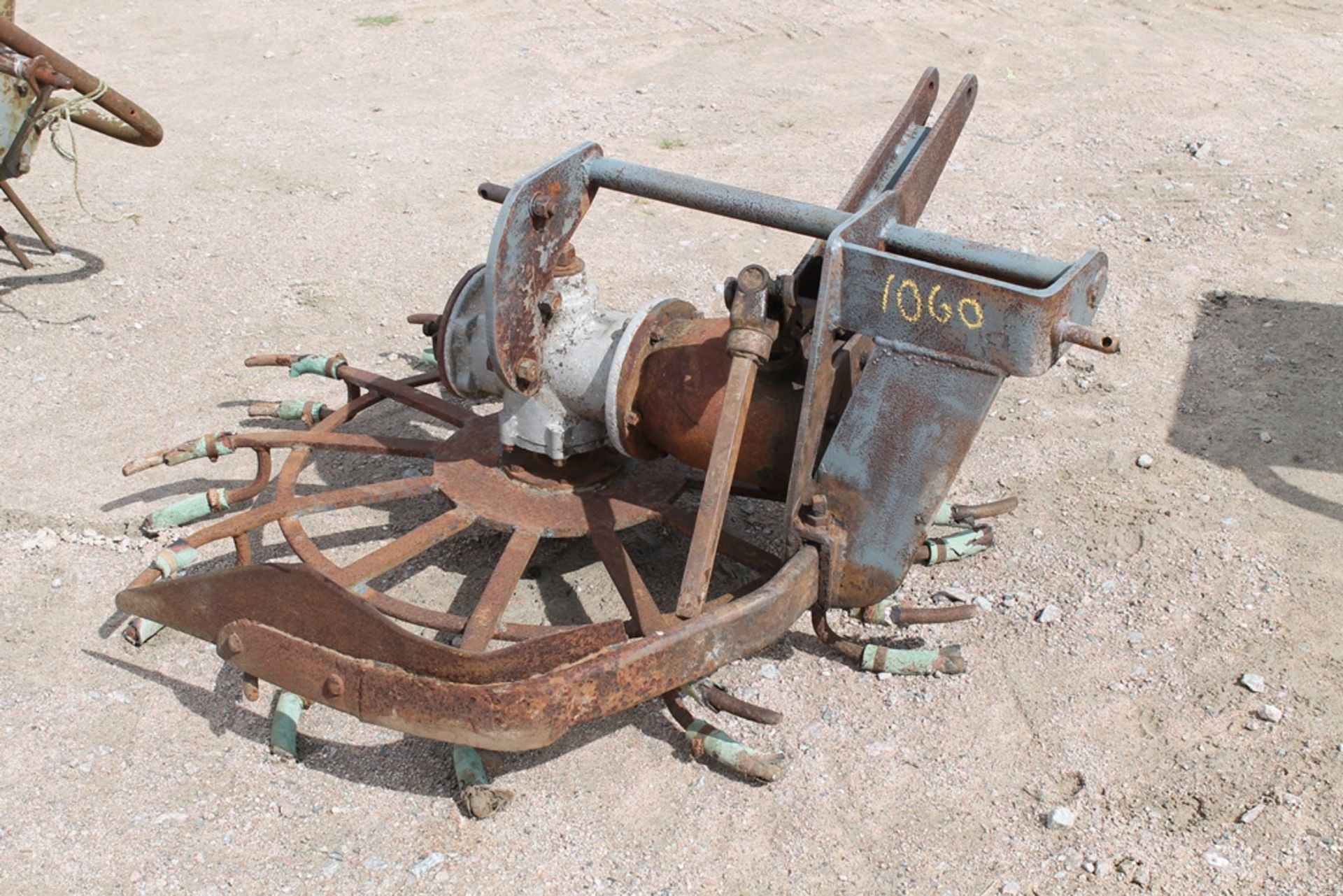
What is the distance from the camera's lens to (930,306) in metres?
2.40

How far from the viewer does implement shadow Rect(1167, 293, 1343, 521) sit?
3.78 m

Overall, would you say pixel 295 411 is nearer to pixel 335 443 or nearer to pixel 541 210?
pixel 335 443

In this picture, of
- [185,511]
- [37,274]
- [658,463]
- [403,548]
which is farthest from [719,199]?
[37,274]

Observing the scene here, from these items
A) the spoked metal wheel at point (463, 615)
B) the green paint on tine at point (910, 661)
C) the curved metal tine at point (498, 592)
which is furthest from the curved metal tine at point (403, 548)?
the green paint on tine at point (910, 661)

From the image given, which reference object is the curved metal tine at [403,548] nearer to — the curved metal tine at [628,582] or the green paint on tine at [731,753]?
the curved metal tine at [628,582]

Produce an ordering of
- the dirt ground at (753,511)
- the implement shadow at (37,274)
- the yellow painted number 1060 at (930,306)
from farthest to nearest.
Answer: the implement shadow at (37,274)
the dirt ground at (753,511)
the yellow painted number 1060 at (930,306)

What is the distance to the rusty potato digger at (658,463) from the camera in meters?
2.31

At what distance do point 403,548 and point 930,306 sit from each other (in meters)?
1.40

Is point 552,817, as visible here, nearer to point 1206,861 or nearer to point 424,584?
point 424,584

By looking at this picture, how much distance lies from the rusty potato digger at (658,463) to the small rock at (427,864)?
15cm

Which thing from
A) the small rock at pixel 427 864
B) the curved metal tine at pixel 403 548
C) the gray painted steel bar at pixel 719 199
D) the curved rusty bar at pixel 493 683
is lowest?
the small rock at pixel 427 864

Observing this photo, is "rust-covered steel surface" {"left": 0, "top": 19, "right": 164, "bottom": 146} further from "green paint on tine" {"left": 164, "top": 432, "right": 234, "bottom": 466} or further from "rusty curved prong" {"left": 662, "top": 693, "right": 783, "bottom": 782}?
"rusty curved prong" {"left": 662, "top": 693, "right": 783, "bottom": 782}

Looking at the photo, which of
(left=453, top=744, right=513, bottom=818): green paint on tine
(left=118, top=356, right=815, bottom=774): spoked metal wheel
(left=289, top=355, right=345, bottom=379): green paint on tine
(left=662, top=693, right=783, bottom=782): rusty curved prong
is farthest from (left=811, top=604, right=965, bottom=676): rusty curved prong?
(left=289, top=355, right=345, bottom=379): green paint on tine

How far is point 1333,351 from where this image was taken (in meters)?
4.39
